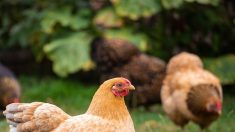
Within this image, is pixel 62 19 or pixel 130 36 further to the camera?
pixel 62 19

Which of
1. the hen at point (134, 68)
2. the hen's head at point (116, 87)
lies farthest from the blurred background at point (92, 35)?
the hen's head at point (116, 87)

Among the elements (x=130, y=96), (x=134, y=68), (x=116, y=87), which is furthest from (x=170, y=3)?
(x=116, y=87)

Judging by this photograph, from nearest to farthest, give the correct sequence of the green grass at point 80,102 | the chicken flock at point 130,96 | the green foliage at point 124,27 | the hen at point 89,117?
the hen at point 89,117, the chicken flock at point 130,96, the green grass at point 80,102, the green foliage at point 124,27

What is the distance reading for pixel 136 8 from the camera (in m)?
10.8

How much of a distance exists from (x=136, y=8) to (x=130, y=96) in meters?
1.71

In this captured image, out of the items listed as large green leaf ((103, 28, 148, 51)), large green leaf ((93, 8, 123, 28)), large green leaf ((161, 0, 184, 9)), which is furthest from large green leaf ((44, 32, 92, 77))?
large green leaf ((161, 0, 184, 9))

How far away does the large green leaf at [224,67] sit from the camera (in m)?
10.5

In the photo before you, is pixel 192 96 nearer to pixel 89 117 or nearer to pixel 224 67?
pixel 89 117

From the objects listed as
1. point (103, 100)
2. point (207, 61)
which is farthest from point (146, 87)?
point (103, 100)

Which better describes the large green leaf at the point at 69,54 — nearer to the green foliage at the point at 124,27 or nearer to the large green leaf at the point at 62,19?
the green foliage at the point at 124,27

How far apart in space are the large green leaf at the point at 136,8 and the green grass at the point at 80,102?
1499mm

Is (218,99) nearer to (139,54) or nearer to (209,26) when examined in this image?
(139,54)

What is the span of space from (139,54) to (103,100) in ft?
16.1

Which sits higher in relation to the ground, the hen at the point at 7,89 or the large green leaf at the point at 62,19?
the large green leaf at the point at 62,19
